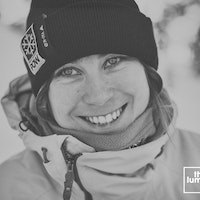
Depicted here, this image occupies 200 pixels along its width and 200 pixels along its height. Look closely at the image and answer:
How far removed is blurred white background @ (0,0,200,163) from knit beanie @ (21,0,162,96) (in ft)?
0.38

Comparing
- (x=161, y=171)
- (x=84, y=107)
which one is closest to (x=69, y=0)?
(x=84, y=107)

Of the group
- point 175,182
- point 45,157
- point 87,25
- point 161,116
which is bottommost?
point 175,182

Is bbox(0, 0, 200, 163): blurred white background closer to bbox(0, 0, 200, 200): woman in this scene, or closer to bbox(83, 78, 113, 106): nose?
bbox(0, 0, 200, 200): woman

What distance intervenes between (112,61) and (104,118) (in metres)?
0.23

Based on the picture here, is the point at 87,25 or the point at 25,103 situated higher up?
the point at 87,25

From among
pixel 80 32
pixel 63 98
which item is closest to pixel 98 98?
pixel 63 98

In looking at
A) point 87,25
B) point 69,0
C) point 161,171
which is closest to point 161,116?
point 161,171

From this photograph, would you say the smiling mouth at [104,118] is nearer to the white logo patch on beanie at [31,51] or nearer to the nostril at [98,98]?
the nostril at [98,98]

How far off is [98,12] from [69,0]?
12 cm

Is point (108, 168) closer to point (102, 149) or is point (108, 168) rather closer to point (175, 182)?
point (102, 149)

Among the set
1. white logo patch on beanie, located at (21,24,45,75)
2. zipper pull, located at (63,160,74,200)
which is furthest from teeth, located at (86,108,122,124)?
white logo patch on beanie, located at (21,24,45,75)

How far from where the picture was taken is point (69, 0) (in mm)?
1724

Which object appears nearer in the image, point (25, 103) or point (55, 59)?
point (55, 59)

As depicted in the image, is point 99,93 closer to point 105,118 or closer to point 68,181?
point 105,118
